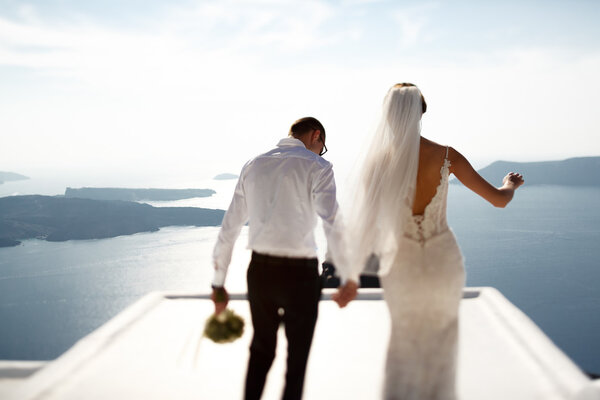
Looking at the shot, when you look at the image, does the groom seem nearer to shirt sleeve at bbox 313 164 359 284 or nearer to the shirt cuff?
shirt sleeve at bbox 313 164 359 284

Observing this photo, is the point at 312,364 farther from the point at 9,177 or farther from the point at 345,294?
the point at 9,177

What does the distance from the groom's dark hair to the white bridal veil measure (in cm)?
29

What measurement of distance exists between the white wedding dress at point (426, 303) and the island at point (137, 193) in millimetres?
101020

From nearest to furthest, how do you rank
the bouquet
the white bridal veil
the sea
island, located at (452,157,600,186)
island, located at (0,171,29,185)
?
the white bridal veil → the bouquet → the sea → island, located at (452,157,600,186) → island, located at (0,171,29,185)

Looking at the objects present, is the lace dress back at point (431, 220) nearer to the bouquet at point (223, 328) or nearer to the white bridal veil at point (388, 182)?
the white bridal veil at point (388, 182)

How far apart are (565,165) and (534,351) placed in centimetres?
12152

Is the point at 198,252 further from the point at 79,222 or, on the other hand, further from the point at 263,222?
the point at 263,222

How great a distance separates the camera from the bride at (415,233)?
6.23 feet

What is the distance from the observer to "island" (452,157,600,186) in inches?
4136

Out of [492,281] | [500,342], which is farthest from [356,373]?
[492,281]

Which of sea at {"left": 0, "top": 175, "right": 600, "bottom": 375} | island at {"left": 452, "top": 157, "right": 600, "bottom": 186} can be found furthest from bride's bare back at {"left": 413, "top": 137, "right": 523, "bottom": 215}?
island at {"left": 452, "top": 157, "right": 600, "bottom": 186}

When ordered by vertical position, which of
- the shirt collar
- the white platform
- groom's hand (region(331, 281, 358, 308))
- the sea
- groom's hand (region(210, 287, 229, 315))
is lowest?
the sea

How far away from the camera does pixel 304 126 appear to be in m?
1.84

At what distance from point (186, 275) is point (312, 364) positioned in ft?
188
